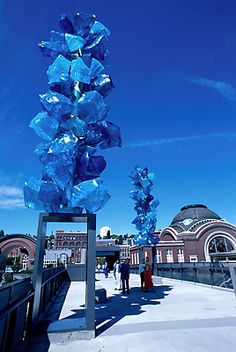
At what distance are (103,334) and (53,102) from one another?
5956mm

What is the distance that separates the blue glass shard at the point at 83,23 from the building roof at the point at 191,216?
172 feet

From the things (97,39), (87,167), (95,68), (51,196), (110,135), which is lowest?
(51,196)

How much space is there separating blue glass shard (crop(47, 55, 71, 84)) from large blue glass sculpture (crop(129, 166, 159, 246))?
12847mm

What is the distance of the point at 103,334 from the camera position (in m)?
5.43

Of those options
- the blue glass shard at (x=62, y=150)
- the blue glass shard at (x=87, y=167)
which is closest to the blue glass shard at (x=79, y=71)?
the blue glass shard at (x=62, y=150)

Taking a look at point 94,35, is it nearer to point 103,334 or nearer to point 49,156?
point 49,156

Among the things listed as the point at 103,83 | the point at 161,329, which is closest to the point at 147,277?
the point at 161,329

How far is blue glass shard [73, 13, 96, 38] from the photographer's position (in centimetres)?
723

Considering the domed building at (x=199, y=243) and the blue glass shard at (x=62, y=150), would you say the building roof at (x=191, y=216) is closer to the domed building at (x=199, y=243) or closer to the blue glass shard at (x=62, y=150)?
the domed building at (x=199, y=243)

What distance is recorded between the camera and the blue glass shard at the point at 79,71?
6.52m

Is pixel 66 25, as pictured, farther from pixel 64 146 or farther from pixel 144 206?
pixel 144 206

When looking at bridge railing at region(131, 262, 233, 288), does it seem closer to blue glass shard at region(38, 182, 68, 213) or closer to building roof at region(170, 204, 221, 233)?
blue glass shard at region(38, 182, 68, 213)

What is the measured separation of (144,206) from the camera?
62.2ft

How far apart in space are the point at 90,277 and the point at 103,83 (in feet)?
18.3
